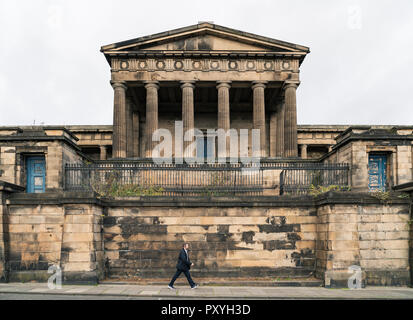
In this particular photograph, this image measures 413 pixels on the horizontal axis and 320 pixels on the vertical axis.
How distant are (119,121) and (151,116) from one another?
265cm

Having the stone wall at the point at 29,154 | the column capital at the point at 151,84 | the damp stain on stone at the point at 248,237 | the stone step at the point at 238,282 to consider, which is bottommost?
the stone step at the point at 238,282

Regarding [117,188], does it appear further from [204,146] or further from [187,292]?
[204,146]

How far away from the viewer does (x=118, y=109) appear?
28.5 m

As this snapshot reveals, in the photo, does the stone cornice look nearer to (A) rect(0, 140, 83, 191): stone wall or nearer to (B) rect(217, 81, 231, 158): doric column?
(B) rect(217, 81, 231, 158): doric column

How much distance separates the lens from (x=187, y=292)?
11.3m

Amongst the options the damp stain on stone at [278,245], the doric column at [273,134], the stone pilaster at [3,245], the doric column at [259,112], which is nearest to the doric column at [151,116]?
the doric column at [259,112]

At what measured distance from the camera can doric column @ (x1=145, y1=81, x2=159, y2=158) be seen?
2744 cm

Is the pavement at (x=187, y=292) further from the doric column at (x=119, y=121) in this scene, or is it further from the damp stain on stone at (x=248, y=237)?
the doric column at (x=119, y=121)

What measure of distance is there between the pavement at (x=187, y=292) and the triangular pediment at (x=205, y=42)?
70.5 feet

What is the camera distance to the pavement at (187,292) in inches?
415

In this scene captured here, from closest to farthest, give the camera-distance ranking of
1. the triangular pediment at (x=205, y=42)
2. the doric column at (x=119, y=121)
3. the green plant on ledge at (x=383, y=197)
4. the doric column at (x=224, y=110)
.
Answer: the green plant on ledge at (x=383, y=197) < the doric column at (x=119, y=121) < the doric column at (x=224, y=110) < the triangular pediment at (x=205, y=42)
